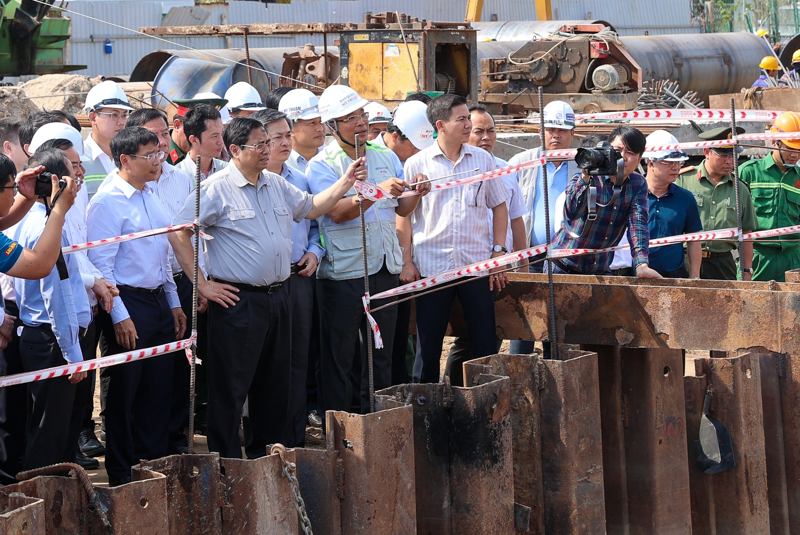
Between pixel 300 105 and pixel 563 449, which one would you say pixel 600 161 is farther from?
pixel 300 105

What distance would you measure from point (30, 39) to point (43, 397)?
17005mm

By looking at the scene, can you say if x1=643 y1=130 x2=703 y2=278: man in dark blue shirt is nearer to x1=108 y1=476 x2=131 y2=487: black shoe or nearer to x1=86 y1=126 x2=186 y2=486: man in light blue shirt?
x1=86 y1=126 x2=186 y2=486: man in light blue shirt

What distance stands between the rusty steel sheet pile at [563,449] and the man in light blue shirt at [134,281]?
60.3 inches

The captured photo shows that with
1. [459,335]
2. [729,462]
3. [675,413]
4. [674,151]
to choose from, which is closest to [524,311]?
[459,335]

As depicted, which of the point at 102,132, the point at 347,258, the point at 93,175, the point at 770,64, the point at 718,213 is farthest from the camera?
the point at 770,64

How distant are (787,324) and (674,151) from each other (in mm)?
2145

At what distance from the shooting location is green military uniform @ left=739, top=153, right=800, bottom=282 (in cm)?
786

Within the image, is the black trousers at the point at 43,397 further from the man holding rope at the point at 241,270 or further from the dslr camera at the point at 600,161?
the dslr camera at the point at 600,161

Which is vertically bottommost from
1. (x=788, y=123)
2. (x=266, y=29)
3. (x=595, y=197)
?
(x=595, y=197)

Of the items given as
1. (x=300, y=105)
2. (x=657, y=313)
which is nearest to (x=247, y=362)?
(x=657, y=313)

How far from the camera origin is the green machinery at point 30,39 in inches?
766

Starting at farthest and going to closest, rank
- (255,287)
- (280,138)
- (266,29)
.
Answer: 1. (266,29)
2. (280,138)
3. (255,287)

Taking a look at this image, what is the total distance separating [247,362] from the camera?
528 cm

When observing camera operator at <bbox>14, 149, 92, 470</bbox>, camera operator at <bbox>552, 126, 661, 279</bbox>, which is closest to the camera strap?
camera operator at <bbox>552, 126, 661, 279</bbox>
